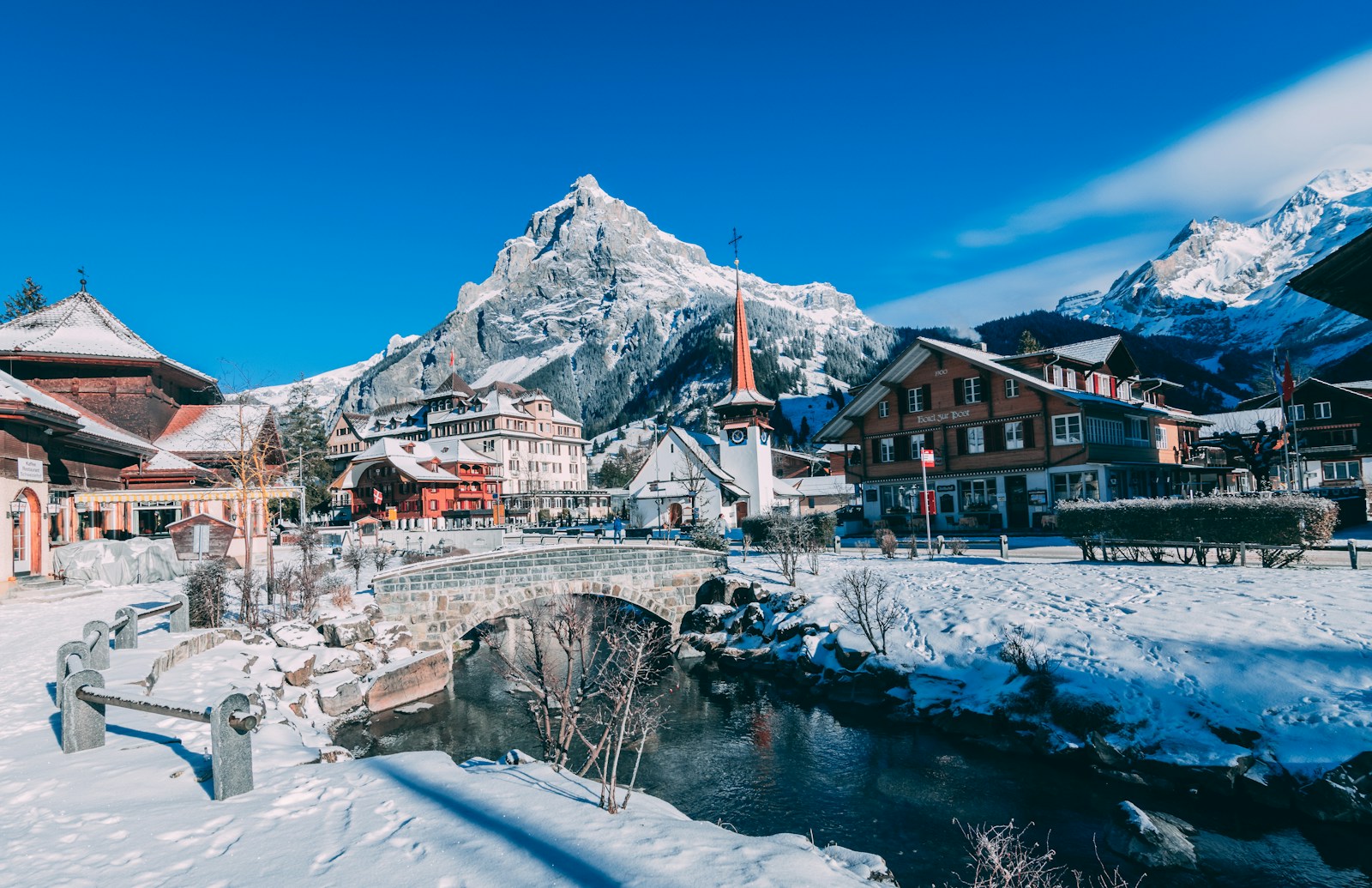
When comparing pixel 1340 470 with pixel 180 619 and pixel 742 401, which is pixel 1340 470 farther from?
pixel 180 619

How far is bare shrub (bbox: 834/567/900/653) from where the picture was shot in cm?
2106

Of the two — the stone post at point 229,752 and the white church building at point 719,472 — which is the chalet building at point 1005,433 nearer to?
the white church building at point 719,472

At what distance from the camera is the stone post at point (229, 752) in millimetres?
7176

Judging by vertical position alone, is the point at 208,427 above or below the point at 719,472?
above

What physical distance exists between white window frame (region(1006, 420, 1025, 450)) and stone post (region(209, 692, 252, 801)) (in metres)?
38.6

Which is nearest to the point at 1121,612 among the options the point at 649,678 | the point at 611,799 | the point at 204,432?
the point at 649,678

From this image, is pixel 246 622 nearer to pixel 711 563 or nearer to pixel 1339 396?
pixel 711 563

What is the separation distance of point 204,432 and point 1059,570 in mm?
42844

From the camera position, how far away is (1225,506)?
74.6 feet

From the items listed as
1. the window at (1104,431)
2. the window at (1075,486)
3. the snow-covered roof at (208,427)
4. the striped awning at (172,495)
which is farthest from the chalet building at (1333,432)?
the snow-covered roof at (208,427)

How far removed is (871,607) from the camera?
75.4ft

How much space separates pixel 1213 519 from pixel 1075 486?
1501cm

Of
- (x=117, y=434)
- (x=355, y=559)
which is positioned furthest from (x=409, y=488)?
(x=355, y=559)

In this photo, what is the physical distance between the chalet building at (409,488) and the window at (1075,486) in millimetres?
45862
